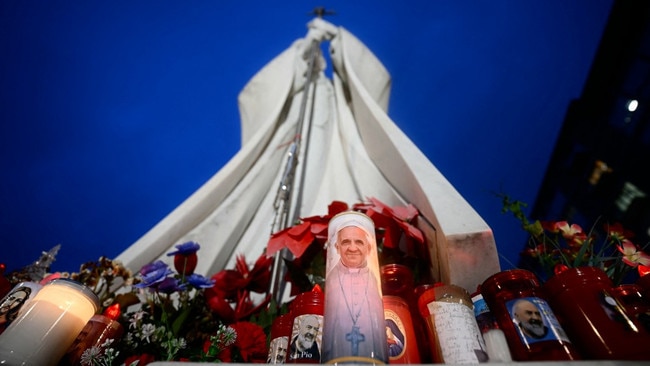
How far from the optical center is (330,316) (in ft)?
2.19

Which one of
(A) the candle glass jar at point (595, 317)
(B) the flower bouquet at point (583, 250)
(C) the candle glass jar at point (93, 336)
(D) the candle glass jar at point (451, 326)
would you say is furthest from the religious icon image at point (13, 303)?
(B) the flower bouquet at point (583, 250)

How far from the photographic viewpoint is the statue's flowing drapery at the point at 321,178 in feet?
3.32

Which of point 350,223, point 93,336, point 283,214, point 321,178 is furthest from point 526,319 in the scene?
point 321,178

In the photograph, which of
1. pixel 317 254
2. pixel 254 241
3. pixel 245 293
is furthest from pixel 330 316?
pixel 254 241

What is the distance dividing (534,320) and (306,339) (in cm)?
43

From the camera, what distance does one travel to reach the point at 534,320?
671mm

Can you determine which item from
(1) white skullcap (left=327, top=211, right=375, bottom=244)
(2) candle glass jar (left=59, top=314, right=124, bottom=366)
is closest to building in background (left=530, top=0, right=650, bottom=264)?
(1) white skullcap (left=327, top=211, right=375, bottom=244)

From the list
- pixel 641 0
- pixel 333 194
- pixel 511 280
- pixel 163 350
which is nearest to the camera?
pixel 511 280

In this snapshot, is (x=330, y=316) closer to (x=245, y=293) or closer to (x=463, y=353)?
(x=463, y=353)

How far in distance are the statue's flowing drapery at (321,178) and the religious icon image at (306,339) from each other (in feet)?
1.20

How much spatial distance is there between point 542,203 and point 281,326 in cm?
1289

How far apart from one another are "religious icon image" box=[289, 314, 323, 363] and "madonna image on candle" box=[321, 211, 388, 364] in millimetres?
79

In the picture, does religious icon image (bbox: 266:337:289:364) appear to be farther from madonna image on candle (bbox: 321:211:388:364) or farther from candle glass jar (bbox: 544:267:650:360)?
candle glass jar (bbox: 544:267:650:360)

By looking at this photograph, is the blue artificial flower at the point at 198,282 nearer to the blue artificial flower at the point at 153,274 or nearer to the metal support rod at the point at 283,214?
the blue artificial flower at the point at 153,274
